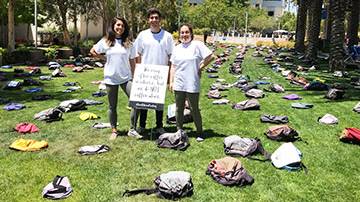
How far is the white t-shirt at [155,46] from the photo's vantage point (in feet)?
23.8

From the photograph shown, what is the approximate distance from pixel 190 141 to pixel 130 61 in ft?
5.56

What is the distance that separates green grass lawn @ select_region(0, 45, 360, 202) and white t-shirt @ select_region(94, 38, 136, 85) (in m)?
1.09

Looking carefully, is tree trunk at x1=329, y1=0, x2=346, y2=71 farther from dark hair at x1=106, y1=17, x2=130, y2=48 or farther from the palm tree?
dark hair at x1=106, y1=17, x2=130, y2=48

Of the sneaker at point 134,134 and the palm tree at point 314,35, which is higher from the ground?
the palm tree at point 314,35

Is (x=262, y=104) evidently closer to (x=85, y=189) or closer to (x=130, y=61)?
(x=130, y=61)

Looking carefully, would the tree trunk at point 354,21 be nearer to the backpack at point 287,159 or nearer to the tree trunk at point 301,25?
the tree trunk at point 301,25

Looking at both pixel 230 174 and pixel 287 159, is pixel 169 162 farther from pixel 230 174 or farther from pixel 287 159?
pixel 287 159

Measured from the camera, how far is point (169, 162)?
6.41 meters

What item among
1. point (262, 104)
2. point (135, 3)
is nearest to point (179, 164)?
point (262, 104)

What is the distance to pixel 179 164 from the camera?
250 inches

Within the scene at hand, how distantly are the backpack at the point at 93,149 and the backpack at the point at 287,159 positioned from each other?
8.47 feet

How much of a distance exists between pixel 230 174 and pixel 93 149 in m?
2.37

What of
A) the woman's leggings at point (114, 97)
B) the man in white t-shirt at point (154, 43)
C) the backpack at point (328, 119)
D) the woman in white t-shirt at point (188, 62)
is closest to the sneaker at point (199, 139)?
the woman in white t-shirt at point (188, 62)

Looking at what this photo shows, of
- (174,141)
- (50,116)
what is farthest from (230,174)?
(50,116)
